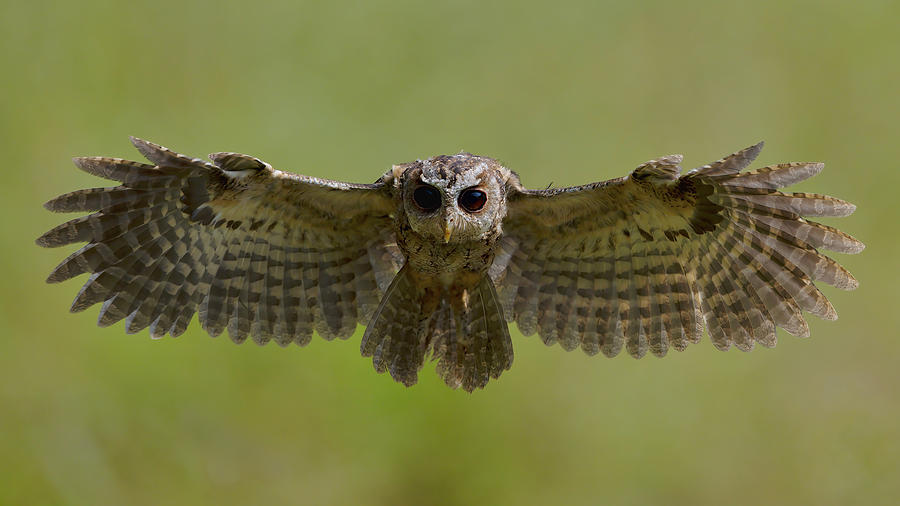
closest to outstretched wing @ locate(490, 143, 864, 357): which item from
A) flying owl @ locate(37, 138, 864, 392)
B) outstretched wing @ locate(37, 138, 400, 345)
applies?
flying owl @ locate(37, 138, 864, 392)

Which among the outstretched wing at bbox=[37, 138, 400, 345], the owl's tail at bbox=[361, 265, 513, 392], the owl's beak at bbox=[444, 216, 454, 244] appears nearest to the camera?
the owl's beak at bbox=[444, 216, 454, 244]

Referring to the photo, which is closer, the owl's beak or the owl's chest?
the owl's beak

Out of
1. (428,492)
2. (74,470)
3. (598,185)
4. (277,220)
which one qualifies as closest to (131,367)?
(74,470)

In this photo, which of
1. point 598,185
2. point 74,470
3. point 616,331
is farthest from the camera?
point 74,470

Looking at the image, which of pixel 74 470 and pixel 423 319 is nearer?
pixel 423 319

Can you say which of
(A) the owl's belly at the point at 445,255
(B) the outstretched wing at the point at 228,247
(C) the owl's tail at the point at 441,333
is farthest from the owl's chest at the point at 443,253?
(B) the outstretched wing at the point at 228,247

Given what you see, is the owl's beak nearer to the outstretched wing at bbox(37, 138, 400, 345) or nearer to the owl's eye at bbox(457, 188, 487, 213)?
the owl's eye at bbox(457, 188, 487, 213)

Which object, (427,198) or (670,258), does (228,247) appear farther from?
(670,258)

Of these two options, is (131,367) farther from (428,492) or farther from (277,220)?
(277,220)
